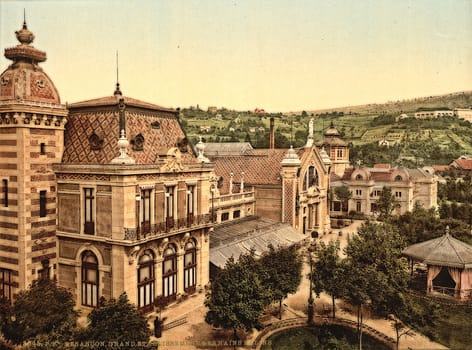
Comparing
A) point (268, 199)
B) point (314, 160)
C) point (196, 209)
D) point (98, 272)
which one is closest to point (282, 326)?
point (196, 209)

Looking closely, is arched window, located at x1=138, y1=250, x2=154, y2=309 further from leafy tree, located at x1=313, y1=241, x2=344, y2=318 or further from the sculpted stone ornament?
leafy tree, located at x1=313, y1=241, x2=344, y2=318

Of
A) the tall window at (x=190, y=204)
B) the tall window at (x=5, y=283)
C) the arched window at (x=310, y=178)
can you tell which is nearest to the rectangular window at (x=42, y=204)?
the tall window at (x=5, y=283)

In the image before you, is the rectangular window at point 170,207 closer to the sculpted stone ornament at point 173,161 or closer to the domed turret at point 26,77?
the sculpted stone ornament at point 173,161

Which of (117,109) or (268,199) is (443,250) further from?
(117,109)

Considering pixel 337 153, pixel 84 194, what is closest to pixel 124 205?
pixel 84 194

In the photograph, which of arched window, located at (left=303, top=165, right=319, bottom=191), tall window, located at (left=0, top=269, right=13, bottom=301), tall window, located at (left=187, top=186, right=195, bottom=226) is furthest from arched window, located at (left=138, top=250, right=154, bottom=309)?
arched window, located at (left=303, top=165, right=319, bottom=191)

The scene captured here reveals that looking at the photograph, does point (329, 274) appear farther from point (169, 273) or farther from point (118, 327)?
point (118, 327)
